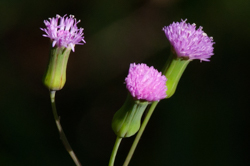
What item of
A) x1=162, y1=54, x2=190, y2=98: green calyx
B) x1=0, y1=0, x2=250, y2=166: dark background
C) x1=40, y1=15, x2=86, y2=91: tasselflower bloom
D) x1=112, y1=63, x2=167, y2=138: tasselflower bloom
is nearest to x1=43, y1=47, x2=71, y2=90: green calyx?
x1=40, y1=15, x2=86, y2=91: tasselflower bloom

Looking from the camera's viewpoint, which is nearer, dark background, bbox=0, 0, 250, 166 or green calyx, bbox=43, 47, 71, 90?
green calyx, bbox=43, 47, 71, 90

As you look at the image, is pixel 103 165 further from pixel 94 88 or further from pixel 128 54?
pixel 128 54

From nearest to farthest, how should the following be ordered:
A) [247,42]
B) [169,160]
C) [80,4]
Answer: [169,160]
[247,42]
[80,4]

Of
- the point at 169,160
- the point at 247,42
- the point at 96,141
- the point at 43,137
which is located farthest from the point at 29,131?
the point at 247,42

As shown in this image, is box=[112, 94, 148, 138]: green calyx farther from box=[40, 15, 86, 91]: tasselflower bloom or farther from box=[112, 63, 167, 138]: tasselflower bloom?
box=[40, 15, 86, 91]: tasselflower bloom

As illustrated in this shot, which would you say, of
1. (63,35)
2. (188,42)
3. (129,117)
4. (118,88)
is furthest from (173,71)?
(118,88)

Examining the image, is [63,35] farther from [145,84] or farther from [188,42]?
[188,42]
